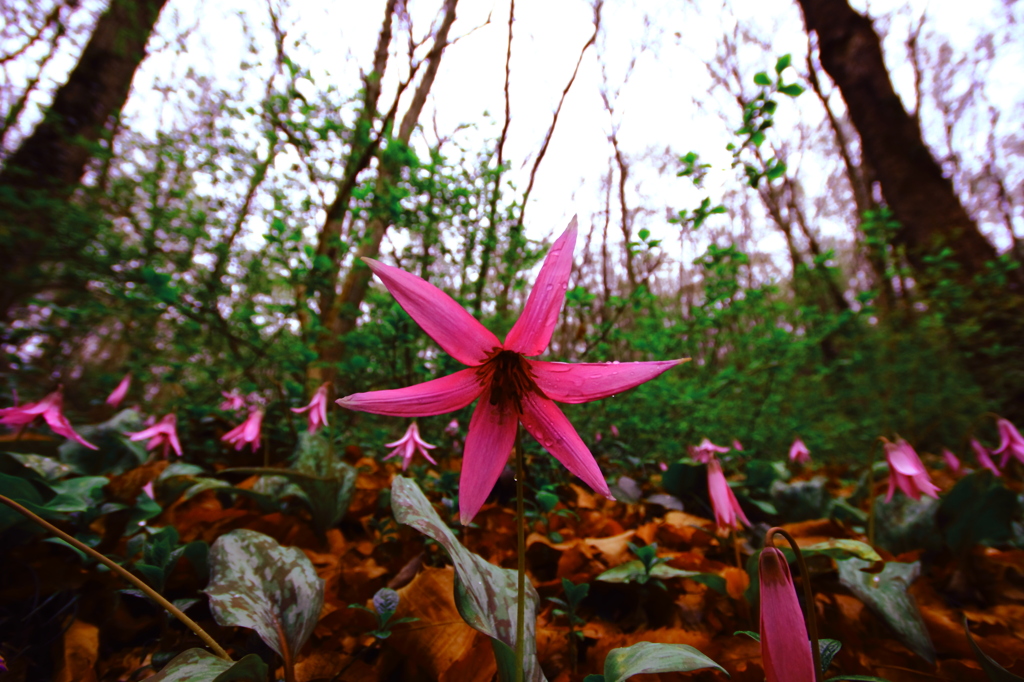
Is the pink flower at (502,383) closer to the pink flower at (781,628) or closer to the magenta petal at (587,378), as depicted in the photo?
the magenta petal at (587,378)

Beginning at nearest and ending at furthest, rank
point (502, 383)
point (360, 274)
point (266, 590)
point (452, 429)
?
point (502, 383) < point (266, 590) < point (452, 429) < point (360, 274)

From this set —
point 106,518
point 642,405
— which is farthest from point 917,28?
point 106,518

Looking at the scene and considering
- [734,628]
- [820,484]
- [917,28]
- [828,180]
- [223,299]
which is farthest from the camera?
[828,180]

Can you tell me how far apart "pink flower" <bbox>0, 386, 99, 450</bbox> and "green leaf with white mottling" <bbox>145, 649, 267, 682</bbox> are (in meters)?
0.81

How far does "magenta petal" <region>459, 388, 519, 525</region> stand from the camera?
590mm

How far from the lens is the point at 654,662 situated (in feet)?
1.84

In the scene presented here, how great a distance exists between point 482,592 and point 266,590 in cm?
41

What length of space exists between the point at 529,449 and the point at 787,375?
6.47 ft

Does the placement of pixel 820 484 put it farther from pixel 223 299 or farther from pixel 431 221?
pixel 223 299

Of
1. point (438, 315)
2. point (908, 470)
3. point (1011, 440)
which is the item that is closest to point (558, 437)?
point (438, 315)

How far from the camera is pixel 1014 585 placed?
1.20 metres

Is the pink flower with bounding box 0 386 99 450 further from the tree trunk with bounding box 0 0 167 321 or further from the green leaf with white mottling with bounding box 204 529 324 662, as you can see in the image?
the tree trunk with bounding box 0 0 167 321

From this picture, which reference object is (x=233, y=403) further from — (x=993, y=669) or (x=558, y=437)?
(x=993, y=669)

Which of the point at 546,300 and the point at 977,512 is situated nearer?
the point at 546,300
